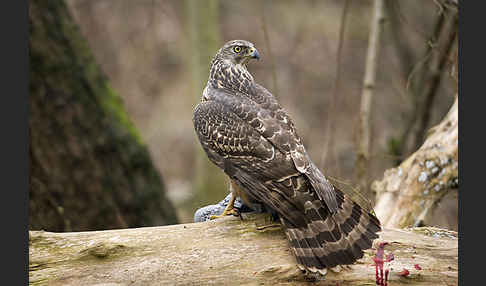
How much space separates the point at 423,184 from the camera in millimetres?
5270

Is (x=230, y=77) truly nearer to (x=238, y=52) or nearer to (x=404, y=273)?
(x=238, y=52)

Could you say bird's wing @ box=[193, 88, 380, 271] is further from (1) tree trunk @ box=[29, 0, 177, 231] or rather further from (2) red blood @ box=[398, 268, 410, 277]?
(1) tree trunk @ box=[29, 0, 177, 231]

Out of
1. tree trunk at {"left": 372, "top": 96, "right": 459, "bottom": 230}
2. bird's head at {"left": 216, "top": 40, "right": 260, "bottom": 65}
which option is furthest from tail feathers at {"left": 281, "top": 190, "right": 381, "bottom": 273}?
bird's head at {"left": 216, "top": 40, "right": 260, "bottom": 65}

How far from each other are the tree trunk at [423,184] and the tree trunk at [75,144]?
308 cm

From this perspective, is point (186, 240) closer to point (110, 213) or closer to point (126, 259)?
point (126, 259)

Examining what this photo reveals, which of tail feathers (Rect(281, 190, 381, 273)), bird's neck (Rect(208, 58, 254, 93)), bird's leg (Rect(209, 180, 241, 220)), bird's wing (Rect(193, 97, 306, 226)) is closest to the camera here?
tail feathers (Rect(281, 190, 381, 273))

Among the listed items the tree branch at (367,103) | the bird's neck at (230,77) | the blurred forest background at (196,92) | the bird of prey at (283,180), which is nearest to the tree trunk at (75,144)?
the blurred forest background at (196,92)

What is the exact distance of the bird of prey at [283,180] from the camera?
12.1 feet

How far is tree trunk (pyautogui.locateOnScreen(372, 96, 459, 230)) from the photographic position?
5230mm

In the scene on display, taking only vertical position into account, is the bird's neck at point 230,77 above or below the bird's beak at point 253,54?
below

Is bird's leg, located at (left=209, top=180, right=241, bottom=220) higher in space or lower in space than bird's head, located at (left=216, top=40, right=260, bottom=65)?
lower

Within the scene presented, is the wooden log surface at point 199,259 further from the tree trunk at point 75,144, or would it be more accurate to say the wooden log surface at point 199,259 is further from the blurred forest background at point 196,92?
the tree trunk at point 75,144

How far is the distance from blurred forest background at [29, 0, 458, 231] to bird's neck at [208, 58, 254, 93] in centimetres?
101

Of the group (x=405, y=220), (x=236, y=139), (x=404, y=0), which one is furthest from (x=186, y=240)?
(x=404, y=0)
